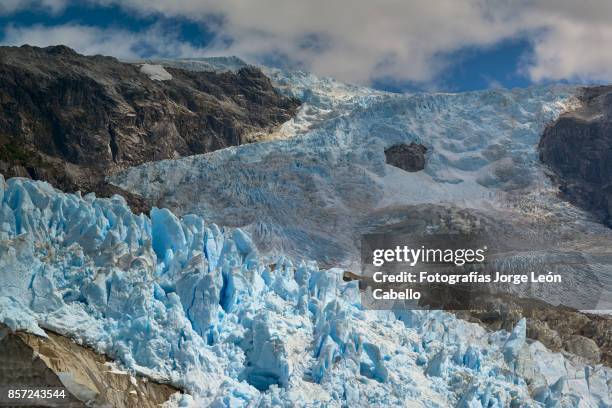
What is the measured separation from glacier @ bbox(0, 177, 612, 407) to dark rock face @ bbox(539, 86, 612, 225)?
55114 mm

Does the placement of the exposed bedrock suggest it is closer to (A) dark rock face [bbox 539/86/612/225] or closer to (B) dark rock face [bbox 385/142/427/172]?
(B) dark rock face [bbox 385/142/427/172]

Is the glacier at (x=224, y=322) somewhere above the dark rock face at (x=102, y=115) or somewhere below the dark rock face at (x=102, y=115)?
below

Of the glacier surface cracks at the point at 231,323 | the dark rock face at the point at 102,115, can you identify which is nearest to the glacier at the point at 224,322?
the glacier surface cracks at the point at 231,323

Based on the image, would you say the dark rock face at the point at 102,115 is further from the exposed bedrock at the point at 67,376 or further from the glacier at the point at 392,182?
the exposed bedrock at the point at 67,376

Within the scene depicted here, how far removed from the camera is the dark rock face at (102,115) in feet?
268

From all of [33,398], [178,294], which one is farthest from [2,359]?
[178,294]

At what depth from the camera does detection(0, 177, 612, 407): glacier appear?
24.6 m

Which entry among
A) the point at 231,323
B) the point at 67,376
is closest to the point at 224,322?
the point at 231,323

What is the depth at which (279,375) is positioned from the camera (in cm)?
2614

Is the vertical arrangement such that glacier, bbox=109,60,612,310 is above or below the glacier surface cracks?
above

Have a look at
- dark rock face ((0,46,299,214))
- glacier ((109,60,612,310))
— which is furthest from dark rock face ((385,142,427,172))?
dark rock face ((0,46,299,214))

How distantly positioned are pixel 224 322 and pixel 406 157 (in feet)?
197

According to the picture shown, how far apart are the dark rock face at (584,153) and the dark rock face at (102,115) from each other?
31062mm

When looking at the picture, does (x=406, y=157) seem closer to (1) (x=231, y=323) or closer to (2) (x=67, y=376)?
(1) (x=231, y=323)
